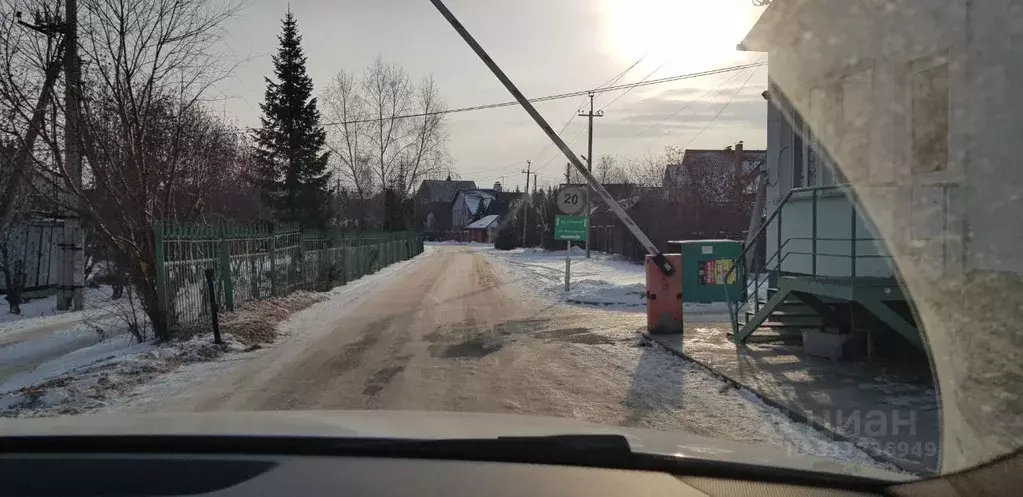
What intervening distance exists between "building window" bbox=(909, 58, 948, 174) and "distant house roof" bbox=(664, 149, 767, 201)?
22730 millimetres

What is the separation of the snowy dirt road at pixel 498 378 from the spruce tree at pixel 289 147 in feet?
66.3

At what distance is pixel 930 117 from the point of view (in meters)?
7.95

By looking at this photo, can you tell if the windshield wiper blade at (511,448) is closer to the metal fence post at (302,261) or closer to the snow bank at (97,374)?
the snow bank at (97,374)

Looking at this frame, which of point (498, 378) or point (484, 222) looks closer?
point (498, 378)

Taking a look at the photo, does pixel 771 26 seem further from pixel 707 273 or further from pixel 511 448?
pixel 511 448

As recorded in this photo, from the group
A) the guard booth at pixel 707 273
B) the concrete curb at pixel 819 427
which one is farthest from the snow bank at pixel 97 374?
the guard booth at pixel 707 273

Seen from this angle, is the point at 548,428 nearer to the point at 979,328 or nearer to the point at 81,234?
the point at 979,328

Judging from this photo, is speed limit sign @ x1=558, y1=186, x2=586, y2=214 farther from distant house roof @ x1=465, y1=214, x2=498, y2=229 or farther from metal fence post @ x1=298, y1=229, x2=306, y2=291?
distant house roof @ x1=465, y1=214, x2=498, y2=229

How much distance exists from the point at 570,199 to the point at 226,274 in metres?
8.58

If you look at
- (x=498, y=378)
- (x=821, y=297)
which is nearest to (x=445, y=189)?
(x=821, y=297)

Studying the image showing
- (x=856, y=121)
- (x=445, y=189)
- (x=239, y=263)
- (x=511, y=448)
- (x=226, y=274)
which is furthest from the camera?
(x=445, y=189)

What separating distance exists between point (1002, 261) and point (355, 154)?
46.9m

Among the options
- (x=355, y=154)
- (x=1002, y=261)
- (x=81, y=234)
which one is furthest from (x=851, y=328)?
(x=355, y=154)

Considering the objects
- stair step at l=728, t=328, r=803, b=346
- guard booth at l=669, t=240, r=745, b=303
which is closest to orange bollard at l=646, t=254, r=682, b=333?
stair step at l=728, t=328, r=803, b=346
